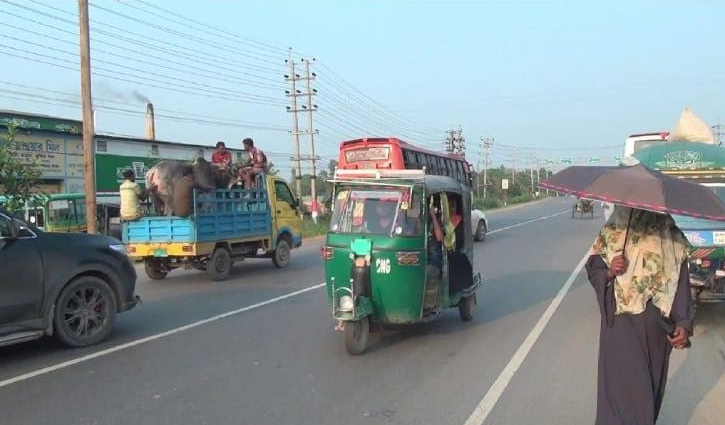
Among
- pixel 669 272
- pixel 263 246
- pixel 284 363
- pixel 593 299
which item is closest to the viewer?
pixel 669 272

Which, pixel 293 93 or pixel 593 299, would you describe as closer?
pixel 593 299

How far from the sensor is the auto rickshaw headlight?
21.3ft

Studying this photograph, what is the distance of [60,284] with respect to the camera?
Result: 686 centimetres

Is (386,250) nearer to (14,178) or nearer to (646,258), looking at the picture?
(646,258)

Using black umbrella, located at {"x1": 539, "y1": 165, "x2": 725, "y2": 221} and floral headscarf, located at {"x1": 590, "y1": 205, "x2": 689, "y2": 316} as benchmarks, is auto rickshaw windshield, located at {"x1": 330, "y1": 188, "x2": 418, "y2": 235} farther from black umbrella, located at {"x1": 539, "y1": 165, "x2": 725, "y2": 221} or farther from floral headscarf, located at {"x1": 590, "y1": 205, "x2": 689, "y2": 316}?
floral headscarf, located at {"x1": 590, "y1": 205, "x2": 689, "y2": 316}

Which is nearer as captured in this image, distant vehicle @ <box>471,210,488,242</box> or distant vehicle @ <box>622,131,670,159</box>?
distant vehicle @ <box>622,131,670,159</box>

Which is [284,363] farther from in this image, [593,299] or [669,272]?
[593,299]

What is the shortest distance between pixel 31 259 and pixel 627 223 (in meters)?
5.68

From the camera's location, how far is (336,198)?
7371mm

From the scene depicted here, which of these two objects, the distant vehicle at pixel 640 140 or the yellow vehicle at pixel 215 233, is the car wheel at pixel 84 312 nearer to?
the yellow vehicle at pixel 215 233

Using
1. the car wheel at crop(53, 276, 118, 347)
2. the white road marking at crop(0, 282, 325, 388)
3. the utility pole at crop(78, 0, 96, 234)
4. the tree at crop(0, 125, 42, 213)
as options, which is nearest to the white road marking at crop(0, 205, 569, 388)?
the white road marking at crop(0, 282, 325, 388)

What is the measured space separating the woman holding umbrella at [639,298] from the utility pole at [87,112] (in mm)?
14728

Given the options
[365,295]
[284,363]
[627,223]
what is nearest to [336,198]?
[365,295]

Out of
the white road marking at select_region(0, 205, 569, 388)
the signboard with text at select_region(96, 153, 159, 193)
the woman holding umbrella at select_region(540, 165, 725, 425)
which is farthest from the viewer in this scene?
the signboard with text at select_region(96, 153, 159, 193)
